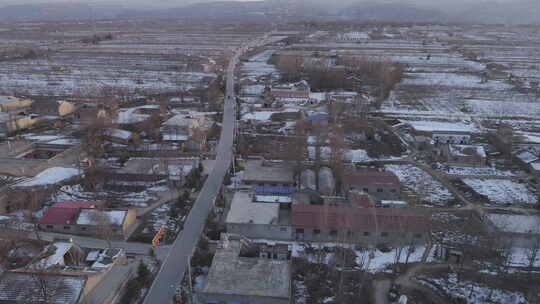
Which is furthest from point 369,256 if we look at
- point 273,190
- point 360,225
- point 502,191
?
point 502,191

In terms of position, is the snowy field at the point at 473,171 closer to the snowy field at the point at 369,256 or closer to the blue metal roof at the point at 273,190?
the snowy field at the point at 369,256

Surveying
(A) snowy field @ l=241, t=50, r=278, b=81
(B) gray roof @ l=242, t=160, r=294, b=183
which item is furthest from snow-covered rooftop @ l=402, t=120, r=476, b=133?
(A) snowy field @ l=241, t=50, r=278, b=81

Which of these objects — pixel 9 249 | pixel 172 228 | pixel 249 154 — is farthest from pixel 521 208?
pixel 9 249

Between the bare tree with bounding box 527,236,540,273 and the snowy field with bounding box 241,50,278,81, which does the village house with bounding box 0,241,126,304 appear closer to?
the bare tree with bounding box 527,236,540,273

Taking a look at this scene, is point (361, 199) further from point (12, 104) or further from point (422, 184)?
point (12, 104)

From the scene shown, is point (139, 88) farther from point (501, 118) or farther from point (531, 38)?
point (531, 38)

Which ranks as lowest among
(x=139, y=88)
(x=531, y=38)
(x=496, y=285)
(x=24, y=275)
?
(x=496, y=285)

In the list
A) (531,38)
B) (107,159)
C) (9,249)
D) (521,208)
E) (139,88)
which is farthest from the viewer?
(531,38)

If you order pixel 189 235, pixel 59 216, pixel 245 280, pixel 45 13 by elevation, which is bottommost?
pixel 189 235
